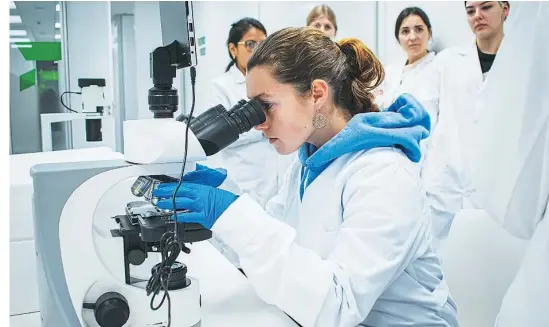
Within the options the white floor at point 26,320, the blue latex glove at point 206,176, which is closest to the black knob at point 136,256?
the blue latex glove at point 206,176

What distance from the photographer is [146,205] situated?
3.63 ft

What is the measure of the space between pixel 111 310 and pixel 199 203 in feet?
0.81

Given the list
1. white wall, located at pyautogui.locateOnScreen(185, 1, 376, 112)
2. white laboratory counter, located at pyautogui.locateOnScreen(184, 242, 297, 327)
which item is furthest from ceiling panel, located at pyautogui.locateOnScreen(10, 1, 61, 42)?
white laboratory counter, located at pyautogui.locateOnScreen(184, 242, 297, 327)

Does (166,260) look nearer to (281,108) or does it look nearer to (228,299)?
(228,299)

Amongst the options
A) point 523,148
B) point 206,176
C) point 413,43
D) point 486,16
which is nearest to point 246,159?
point 413,43

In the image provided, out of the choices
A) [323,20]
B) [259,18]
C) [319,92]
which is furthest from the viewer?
[259,18]

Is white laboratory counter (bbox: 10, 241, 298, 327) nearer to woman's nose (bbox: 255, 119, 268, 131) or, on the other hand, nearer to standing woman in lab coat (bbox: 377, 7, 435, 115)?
woman's nose (bbox: 255, 119, 268, 131)

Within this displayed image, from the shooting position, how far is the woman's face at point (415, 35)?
9.14 feet

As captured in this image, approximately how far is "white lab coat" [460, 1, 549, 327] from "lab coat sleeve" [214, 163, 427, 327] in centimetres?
40

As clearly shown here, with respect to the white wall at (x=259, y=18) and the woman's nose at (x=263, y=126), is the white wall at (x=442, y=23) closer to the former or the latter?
the white wall at (x=259, y=18)

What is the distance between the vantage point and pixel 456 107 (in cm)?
242

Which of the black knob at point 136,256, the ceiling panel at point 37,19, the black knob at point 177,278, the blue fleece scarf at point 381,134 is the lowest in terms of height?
the black knob at point 177,278

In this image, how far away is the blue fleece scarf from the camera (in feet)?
3.49

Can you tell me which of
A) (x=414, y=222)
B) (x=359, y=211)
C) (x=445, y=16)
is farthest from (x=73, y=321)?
(x=445, y=16)
